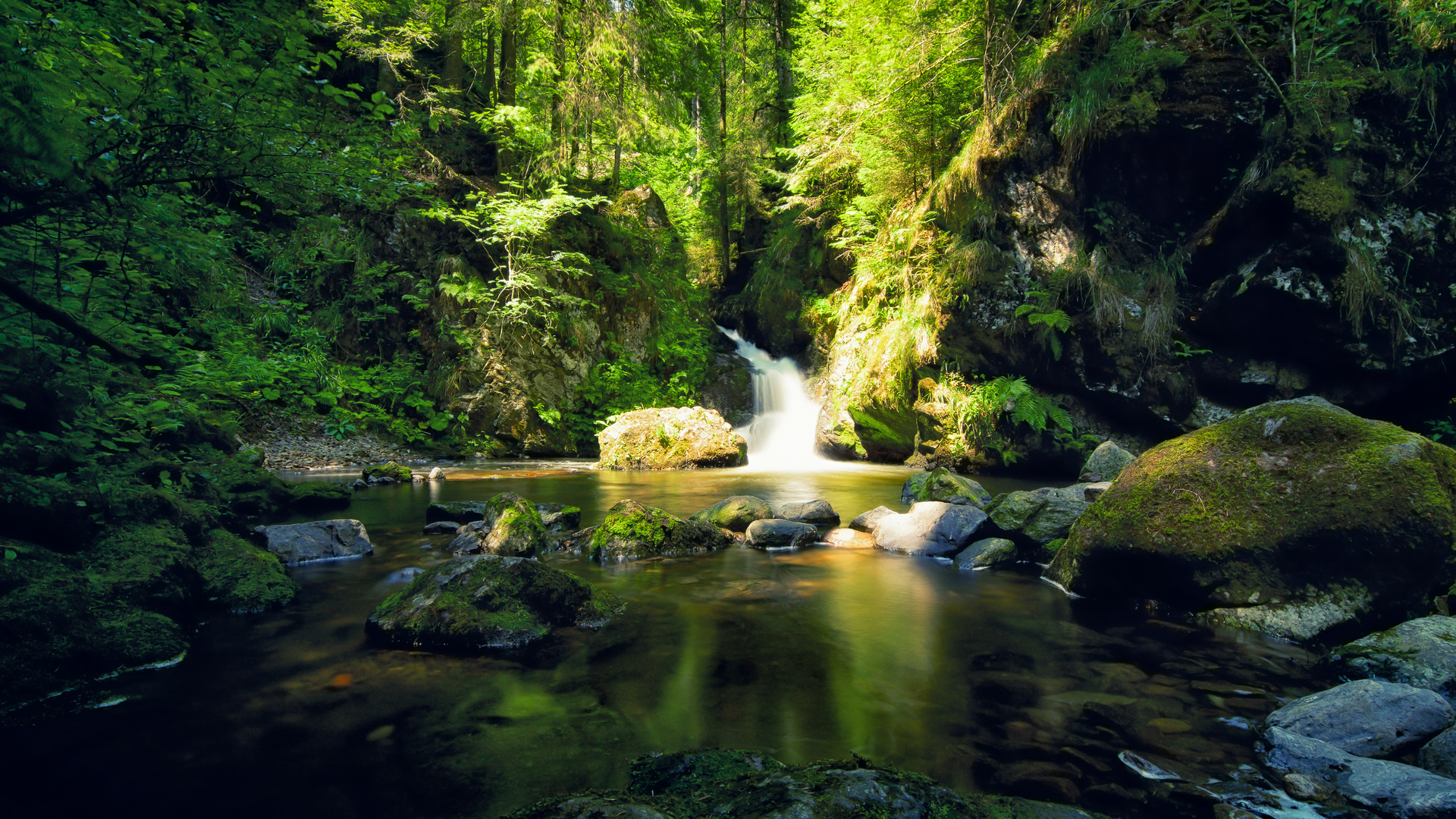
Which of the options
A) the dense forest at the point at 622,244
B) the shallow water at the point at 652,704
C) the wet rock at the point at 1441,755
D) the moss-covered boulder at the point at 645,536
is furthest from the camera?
the moss-covered boulder at the point at 645,536

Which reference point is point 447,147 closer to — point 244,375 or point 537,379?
point 537,379

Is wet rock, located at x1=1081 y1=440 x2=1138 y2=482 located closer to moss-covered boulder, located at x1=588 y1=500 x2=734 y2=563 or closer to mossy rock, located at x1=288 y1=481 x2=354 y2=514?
moss-covered boulder, located at x1=588 y1=500 x2=734 y2=563

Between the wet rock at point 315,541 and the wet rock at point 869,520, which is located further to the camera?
the wet rock at point 869,520

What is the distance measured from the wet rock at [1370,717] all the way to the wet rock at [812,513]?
17.4 ft

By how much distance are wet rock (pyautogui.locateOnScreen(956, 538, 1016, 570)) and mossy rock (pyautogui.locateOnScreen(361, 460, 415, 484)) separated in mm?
9488

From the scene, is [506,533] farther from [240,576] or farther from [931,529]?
[931,529]

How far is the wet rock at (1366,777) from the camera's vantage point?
2.33 metres

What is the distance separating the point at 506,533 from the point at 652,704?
3539 millimetres

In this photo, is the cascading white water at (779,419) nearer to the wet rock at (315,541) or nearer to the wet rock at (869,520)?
the wet rock at (869,520)

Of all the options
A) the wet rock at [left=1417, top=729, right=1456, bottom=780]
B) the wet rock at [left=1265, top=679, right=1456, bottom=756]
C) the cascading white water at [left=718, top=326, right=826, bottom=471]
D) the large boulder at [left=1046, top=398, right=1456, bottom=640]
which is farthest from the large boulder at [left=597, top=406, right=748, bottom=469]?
the wet rock at [left=1417, top=729, right=1456, bottom=780]

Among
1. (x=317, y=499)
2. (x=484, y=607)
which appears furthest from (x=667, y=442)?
(x=484, y=607)

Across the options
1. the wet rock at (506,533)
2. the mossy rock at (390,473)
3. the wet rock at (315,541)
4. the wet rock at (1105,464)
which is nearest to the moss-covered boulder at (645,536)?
the wet rock at (506,533)

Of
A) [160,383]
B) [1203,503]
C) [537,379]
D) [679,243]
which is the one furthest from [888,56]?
[160,383]

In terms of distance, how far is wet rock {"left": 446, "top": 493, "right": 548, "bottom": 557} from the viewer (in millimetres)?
6438
